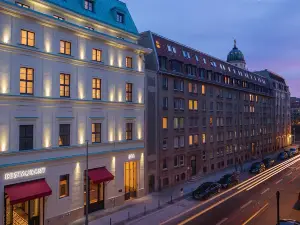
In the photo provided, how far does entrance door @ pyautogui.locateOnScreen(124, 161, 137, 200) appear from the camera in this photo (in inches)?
1329

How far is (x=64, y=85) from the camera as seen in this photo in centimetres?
2706

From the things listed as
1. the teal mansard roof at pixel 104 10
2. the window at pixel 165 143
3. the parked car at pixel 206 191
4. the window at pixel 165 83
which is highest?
Answer: the teal mansard roof at pixel 104 10

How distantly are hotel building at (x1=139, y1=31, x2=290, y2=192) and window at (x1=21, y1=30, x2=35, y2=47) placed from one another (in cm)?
1611

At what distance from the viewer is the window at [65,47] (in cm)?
2686

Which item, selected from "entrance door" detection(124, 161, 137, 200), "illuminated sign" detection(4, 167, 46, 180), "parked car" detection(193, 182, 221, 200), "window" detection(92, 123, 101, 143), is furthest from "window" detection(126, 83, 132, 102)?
"parked car" detection(193, 182, 221, 200)

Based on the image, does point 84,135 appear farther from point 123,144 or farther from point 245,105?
point 245,105

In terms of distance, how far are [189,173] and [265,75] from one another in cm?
5535

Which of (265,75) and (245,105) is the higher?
(265,75)

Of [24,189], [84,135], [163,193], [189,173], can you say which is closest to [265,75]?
[189,173]

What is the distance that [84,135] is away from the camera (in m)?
28.7

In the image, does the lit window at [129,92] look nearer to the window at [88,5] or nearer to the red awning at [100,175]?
the red awning at [100,175]

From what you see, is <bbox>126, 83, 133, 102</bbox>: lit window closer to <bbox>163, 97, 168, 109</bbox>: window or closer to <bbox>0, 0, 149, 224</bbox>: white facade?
<bbox>0, 0, 149, 224</bbox>: white facade

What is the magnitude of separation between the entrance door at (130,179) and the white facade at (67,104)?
25.7 inches

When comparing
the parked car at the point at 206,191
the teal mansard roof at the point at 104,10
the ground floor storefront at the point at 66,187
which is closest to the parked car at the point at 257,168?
the parked car at the point at 206,191
